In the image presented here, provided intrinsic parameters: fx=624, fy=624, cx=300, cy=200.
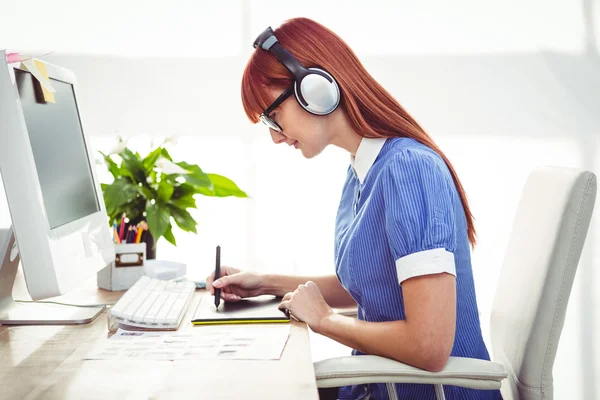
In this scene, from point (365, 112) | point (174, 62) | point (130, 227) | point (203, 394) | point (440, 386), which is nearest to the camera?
point (203, 394)

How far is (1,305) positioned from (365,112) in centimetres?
79

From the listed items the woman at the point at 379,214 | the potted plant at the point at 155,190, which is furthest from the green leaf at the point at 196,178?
the woman at the point at 379,214

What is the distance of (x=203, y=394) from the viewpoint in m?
0.76

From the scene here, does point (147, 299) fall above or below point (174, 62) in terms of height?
below

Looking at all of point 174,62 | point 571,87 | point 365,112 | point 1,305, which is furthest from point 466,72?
point 1,305

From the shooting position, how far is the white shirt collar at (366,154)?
3.82ft

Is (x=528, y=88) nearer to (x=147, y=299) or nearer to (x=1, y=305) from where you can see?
(x=147, y=299)

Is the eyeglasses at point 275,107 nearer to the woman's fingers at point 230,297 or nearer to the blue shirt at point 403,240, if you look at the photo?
the blue shirt at point 403,240

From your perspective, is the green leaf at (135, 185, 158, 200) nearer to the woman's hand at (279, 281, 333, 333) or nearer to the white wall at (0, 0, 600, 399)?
the woman's hand at (279, 281, 333, 333)

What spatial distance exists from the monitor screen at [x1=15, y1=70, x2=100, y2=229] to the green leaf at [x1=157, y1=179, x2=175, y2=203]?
27 cm

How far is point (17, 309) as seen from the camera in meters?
1.25

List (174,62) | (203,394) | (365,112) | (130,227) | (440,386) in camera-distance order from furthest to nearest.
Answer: (174,62), (130,227), (365,112), (440,386), (203,394)

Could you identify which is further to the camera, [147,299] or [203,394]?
[147,299]

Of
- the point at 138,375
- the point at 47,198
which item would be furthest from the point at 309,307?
the point at 47,198
